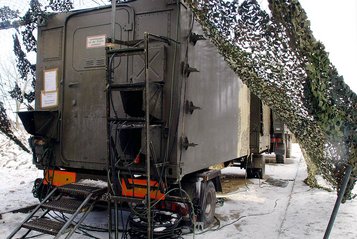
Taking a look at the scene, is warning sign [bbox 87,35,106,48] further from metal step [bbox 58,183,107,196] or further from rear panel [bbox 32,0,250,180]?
metal step [bbox 58,183,107,196]

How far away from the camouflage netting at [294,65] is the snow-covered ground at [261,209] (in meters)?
1.36

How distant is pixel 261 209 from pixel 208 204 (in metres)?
1.70

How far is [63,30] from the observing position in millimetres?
4938

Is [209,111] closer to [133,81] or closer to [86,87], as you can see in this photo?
[133,81]

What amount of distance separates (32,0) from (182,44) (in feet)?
8.80

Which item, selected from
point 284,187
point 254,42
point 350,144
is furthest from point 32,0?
point 284,187

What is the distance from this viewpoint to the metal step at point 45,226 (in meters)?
3.61

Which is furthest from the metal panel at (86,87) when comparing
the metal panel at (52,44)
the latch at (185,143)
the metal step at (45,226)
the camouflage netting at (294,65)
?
the camouflage netting at (294,65)

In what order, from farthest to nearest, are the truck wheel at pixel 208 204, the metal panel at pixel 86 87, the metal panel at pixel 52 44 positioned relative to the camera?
the metal panel at pixel 52 44 < the truck wheel at pixel 208 204 < the metal panel at pixel 86 87

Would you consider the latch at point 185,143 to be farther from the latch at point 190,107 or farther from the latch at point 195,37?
the latch at point 195,37

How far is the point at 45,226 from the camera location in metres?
3.72

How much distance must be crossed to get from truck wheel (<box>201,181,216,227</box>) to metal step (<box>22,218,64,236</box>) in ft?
6.37

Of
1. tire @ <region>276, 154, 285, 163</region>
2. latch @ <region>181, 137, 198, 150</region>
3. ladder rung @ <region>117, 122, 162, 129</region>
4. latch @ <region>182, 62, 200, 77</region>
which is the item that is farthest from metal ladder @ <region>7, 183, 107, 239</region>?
tire @ <region>276, 154, 285, 163</region>

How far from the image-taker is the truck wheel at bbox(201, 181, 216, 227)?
4.79 m
